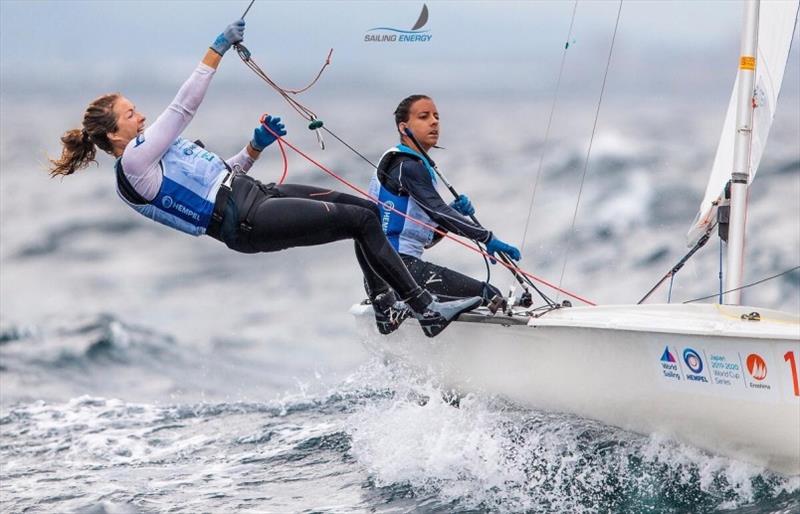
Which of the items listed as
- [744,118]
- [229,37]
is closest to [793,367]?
[744,118]

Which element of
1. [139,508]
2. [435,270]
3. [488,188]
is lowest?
[139,508]

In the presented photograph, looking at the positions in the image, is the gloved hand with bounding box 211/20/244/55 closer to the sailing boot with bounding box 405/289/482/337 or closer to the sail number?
the sailing boot with bounding box 405/289/482/337

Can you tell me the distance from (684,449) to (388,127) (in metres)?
15.2

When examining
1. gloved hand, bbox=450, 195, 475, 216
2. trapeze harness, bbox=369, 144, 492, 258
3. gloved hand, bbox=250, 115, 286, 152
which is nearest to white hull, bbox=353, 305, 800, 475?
trapeze harness, bbox=369, 144, 492, 258

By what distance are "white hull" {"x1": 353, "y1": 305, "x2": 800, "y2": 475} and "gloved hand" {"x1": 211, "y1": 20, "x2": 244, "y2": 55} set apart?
1322mm

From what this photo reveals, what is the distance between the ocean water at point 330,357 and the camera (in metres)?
4.20

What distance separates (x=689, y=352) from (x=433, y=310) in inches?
40.4

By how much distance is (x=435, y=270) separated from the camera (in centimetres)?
473

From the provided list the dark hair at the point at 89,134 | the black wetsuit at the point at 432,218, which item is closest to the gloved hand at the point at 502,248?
the black wetsuit at the point at 432,218

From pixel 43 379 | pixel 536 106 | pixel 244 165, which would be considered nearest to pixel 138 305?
pixel 43 379

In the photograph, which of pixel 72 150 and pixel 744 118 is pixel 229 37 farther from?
pixel 744 118

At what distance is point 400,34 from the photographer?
489 centimetres

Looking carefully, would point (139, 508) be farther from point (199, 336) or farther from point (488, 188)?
point (488, 188)

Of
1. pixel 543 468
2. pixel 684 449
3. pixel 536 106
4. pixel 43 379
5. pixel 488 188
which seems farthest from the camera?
pixel 536 106
